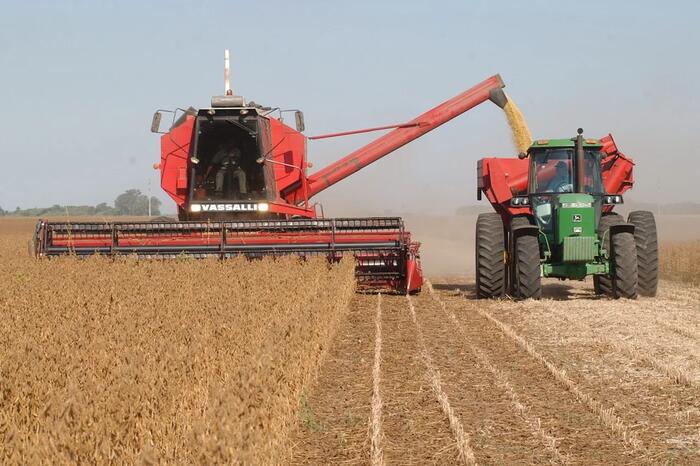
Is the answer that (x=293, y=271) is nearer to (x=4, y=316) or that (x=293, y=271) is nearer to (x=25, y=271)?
(x=25, y=271)

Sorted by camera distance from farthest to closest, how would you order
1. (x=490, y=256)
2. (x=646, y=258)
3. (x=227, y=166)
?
(x=227, y=166) → (x=646, y=258) → (x=490, y=256)

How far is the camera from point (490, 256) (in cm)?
1358

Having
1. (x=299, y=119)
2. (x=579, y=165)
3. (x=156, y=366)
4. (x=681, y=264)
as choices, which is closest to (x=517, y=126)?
(x=579, y=165)

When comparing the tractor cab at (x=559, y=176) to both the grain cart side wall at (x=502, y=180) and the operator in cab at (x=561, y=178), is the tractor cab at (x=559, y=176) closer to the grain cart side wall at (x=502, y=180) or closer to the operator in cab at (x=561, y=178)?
the operator in cab at (x=561, y=178)

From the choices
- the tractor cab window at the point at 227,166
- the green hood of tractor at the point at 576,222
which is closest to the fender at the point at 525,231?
the green hood of tractor at the point at 576,222

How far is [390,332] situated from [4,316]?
460 centimetres

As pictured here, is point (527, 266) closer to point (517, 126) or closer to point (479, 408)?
point (517, 126)

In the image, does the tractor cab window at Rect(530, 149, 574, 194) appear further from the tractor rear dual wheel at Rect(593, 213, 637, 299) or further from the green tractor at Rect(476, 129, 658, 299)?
the tractor rear dual wheel at Rect(593, 213, 637, 299)

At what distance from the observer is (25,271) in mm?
11172

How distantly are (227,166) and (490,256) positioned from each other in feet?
12.4

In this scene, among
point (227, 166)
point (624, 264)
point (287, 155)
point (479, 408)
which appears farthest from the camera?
point (287, 155)

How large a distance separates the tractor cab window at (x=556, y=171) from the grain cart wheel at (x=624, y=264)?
3.25ft

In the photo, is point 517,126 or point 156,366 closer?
point 156,366

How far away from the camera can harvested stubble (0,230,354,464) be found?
11.8ft
